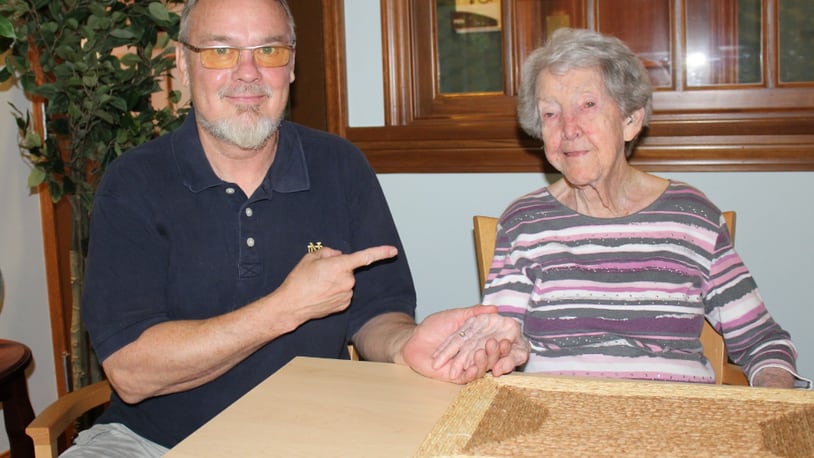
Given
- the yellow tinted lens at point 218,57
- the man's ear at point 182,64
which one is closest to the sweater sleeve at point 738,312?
the yellow tinted lens at point 218,57

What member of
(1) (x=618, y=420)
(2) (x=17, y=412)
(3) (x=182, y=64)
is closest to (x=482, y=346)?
(1) (x=618, y=420)

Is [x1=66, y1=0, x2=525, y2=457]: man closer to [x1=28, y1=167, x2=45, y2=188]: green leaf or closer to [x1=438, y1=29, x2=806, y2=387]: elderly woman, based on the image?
[x1=438, y1=29, x2=806, y2=387]: elderly woman

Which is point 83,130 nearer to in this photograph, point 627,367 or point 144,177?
point 144,177

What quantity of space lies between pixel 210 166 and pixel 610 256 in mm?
918

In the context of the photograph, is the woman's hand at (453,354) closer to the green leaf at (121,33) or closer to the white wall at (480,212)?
the white wall at (480,212)

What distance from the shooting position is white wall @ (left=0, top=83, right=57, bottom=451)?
9.93 feet

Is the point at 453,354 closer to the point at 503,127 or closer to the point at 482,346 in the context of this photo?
the point at 482,346

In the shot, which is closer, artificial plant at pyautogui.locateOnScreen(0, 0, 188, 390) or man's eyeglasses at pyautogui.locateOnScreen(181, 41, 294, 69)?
man's eyeglasses at pyautogui.locateOnScreen(181, 41, 294, 69)

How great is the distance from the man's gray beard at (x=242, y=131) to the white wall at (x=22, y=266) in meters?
1.61

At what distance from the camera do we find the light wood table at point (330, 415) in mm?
1131

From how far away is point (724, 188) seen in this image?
2576mm

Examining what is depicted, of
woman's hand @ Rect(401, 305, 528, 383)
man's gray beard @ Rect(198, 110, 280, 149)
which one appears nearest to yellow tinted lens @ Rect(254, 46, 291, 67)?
man's gray beard @ Rect(198, 110, 280, 149)

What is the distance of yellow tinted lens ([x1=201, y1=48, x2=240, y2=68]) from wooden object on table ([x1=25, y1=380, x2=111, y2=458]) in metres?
0.74

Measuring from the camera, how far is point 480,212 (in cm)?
289
